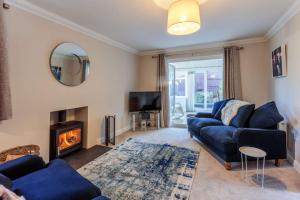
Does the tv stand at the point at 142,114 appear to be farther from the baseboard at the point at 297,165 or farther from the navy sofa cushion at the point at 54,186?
the navy sofa cushion at the point at 54,186

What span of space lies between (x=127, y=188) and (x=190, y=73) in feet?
22.4

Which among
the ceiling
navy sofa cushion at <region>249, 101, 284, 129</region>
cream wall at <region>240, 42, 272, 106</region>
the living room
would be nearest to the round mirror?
the living room

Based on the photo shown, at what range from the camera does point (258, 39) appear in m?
4.12

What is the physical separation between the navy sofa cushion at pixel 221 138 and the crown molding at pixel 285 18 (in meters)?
2.03

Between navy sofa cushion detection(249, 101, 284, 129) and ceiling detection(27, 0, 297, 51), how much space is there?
1.54m

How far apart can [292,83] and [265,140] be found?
105 cm

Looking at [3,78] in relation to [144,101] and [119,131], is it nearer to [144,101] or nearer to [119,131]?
[119,131]

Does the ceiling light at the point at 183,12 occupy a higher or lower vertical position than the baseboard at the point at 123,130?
higher

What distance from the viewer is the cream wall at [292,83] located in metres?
2.59

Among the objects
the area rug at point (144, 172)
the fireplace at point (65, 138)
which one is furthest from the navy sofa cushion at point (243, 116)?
the fireplace at point (65, 138)

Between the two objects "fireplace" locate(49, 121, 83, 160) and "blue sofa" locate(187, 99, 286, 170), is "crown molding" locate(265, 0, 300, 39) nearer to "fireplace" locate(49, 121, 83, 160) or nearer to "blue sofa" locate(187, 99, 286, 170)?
"blue sofa" locate(187, 99, 286, 170)

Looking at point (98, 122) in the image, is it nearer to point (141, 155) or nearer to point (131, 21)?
point (141, 155)

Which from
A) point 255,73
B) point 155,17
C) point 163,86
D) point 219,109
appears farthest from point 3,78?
point 255,73

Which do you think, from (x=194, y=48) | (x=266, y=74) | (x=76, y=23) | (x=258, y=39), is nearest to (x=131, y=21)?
(x=76, y=23)
